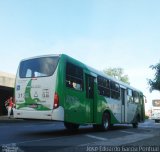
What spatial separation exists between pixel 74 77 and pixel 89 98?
72.7 inches

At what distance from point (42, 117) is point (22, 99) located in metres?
1.29

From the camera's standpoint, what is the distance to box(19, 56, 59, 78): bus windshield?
14.2 metres

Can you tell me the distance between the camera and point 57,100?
44.8ft

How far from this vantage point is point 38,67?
14562mm

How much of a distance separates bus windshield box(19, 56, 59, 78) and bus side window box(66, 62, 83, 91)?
25.1 inches

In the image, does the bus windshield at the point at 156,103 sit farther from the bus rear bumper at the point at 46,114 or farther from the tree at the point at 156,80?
the bus rear bumper at the point at 46,114

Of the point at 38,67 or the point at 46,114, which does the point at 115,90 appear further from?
the point at 46,114

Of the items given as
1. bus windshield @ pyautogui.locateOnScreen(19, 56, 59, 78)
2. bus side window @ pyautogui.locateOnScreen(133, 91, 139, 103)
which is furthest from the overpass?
bus windshield @ pyautogui.locateOnScreen(19, 56, 59, 78)

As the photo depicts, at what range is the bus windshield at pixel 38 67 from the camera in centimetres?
1421

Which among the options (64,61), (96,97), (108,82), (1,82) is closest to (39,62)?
(64,61)

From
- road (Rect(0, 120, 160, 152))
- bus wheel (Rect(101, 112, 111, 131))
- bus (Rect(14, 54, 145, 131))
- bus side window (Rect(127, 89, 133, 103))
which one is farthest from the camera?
bus side window (Rect(127, 89, 133, 103))

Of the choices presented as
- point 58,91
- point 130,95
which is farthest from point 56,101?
point 130,95

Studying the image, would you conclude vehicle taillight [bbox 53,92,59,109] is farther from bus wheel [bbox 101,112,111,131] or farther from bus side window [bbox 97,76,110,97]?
bus wheel [bbox 101,112,111,131]

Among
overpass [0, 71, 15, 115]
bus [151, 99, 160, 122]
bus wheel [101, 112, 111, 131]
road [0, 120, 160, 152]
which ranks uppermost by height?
overpass [0, 71, 15, 115]
